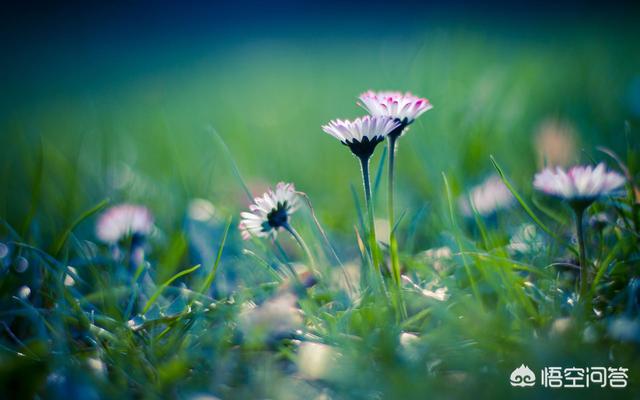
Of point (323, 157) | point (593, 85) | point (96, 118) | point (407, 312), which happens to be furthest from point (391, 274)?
point (96, 118)

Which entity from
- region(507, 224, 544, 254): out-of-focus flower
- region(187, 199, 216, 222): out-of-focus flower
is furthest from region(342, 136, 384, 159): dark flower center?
region(187, 199, 216, 222): out-of-focus flower

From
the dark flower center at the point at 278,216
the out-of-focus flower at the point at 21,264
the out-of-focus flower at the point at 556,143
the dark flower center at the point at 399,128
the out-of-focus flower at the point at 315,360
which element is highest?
the out-of-focus flower at the point at 556,143

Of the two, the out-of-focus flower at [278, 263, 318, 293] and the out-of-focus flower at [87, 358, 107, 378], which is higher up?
the out-of-focus flower at [278, 263, 318, 293]

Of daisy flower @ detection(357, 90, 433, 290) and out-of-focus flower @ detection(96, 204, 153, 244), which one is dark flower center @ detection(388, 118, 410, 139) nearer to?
daisy flower @ detection(357, 90, 433, 290)

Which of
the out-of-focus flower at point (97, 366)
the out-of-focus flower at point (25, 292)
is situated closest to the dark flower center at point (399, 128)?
the out-of-focus flower at point (97, 366)

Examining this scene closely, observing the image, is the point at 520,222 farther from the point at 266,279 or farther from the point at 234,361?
the point at 234,361

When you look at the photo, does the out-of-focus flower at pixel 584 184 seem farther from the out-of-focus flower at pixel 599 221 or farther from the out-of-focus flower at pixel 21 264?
the out-of-focus flower at pixel 21 264
